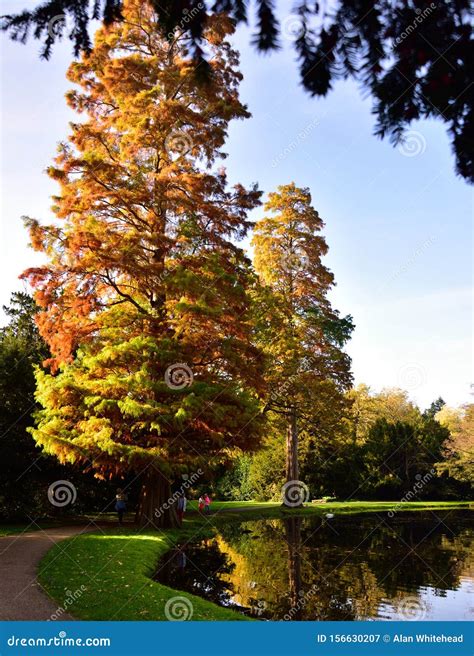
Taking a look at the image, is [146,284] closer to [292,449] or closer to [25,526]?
[25,526]

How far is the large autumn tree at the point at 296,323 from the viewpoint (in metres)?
25.8

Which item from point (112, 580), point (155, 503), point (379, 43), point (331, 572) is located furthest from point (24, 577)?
point (379, 43)

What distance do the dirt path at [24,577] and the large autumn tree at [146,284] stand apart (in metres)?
2.64

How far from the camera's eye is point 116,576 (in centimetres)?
1047

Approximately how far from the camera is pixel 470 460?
134 ft

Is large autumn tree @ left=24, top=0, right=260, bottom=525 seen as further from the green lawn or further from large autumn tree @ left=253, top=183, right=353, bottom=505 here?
large autumn tree @ left=253, top=183, right=353, bottom=505

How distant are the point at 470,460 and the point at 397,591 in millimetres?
33619

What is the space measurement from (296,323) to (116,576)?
19.2m

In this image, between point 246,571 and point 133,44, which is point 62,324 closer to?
point 246,571

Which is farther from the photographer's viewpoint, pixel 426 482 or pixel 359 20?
pixel 426 482

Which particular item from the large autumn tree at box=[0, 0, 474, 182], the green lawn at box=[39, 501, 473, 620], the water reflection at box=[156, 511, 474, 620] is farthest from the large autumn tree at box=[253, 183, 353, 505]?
the large autumn tree at box=[0, 0, 474, 182]

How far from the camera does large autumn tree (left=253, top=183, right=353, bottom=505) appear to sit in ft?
84.6

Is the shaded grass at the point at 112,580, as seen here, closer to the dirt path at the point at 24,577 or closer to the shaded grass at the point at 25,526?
the dirt path at the point at 24,577

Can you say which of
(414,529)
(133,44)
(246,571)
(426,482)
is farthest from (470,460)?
(133,44)
